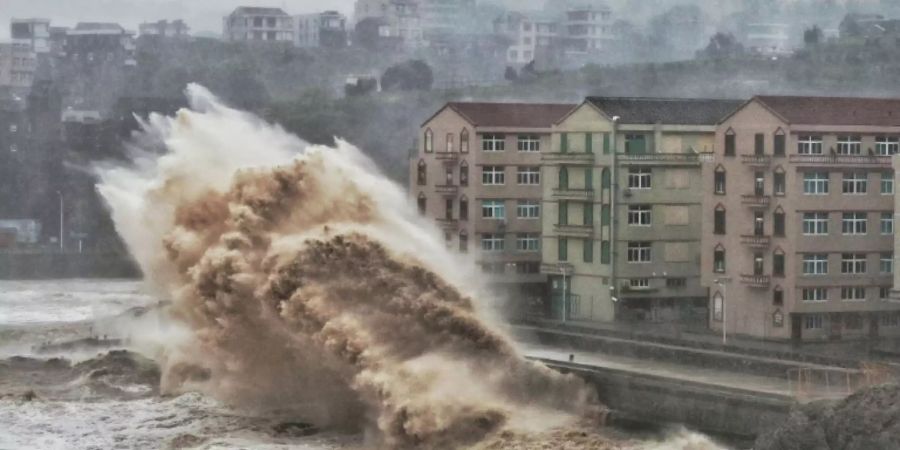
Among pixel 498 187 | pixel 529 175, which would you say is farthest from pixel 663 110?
pixel 498 187

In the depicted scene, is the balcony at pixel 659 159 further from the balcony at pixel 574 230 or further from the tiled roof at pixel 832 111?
the tiled roof at pixel 832 111

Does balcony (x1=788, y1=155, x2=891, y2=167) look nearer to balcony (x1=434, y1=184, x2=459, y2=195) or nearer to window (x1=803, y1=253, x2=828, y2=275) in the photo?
window (x1=803, y1=253, x2=828, y2=275)

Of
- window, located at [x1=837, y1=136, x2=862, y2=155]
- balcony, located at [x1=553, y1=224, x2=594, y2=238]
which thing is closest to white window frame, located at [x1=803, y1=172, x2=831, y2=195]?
window, located at [x1=837, y1=136, x2=862, y2=155]

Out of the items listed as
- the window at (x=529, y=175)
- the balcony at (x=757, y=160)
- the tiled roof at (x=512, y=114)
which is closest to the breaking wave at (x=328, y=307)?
the balcony at (x=757, y=160)

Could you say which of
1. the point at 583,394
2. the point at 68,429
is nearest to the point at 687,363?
the point at 583,394

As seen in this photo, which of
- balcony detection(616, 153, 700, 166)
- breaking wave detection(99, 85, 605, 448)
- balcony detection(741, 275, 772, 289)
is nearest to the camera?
breaking wave detection(99, 85, 605, 448)

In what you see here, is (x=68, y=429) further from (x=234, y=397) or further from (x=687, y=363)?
(x=687, y=363)

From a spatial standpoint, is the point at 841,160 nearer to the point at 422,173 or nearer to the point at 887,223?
the point at 887,223

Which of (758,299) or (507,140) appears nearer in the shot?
(758,299)
